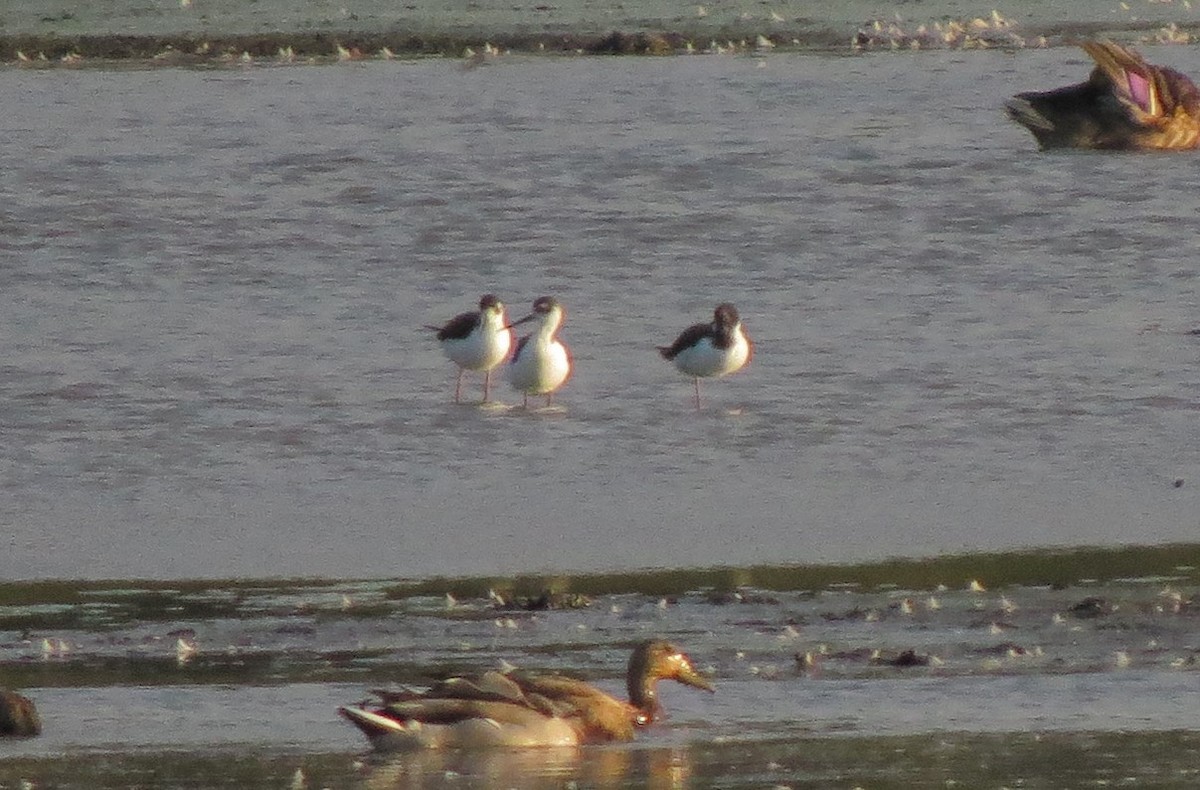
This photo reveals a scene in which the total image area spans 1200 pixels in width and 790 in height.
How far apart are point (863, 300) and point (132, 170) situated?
640 centimetres

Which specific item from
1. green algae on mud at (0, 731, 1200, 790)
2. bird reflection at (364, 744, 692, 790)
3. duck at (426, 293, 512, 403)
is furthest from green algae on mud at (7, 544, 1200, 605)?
duck at (426, 293, 512, 403)

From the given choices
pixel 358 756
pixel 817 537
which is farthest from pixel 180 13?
pixel 358 756

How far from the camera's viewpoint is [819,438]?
40.9ft

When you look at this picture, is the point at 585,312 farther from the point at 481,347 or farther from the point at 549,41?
the point at 549,41

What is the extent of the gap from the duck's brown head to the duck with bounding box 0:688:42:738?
1.67 metres

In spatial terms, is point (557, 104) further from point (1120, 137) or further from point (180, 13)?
point (180, 13)

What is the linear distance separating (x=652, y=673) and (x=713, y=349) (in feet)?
16.6

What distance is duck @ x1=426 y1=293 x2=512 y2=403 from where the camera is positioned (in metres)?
14.1

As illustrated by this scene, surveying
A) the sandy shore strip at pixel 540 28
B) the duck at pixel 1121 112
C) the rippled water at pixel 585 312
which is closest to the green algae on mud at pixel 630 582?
the rippled water at pixel 585 312

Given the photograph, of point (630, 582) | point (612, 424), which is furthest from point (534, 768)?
point (612, 424)

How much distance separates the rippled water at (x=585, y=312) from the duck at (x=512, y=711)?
6.58ft

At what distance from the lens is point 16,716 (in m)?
8.18

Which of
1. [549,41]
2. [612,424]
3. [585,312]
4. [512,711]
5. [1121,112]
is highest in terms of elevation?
[549,41]

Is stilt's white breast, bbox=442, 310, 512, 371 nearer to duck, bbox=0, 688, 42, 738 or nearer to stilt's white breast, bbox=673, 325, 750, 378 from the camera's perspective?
stilt's white breast, bbox=673, 325, 750, 378
